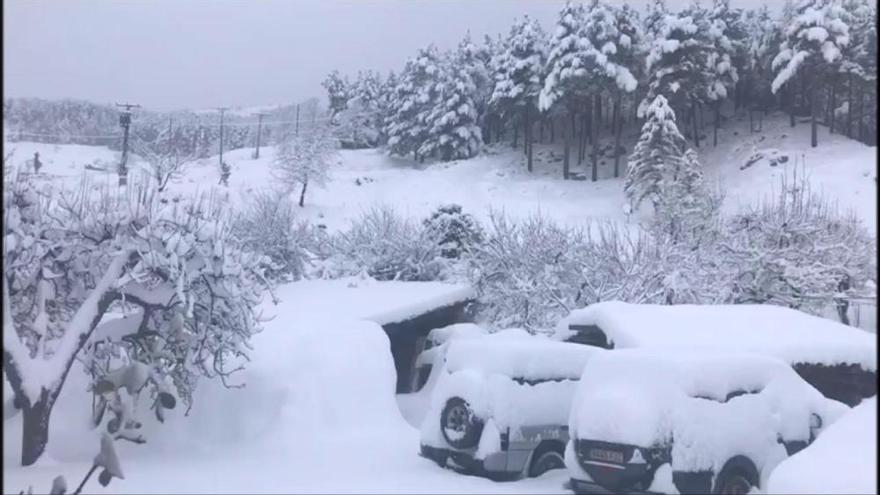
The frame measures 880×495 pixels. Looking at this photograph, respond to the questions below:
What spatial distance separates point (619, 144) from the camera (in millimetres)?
44719

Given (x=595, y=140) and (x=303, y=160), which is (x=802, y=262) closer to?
(x=595, y=140)

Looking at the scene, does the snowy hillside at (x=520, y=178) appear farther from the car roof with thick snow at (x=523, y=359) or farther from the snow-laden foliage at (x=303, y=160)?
the car roof with thick snow at (x=523, y=359)

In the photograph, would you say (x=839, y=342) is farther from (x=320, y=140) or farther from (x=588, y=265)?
(x=320, y=140)

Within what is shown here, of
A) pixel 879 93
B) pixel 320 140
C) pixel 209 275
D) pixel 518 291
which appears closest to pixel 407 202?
pixel 320 140

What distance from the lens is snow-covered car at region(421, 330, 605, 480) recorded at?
10508 millimetres

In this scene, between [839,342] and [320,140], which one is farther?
[320,140]

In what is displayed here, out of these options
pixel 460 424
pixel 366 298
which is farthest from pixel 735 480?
pixel 366 298

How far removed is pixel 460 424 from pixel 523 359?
3.41 ft

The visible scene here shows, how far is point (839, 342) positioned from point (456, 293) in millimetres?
11507

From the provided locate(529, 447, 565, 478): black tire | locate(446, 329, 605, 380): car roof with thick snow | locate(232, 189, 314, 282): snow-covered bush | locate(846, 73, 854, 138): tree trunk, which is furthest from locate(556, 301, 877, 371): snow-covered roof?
locate(232, 189, 314, 282): snow-covered bush

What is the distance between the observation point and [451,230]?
89.3 feet

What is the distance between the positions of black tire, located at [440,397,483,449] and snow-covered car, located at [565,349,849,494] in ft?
5.13

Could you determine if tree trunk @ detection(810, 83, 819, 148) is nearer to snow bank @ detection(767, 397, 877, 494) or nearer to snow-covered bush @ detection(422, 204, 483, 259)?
snow-covered bush @ detection(422, 204, 483, 259)

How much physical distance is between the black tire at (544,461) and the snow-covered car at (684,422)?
4.26 feet
